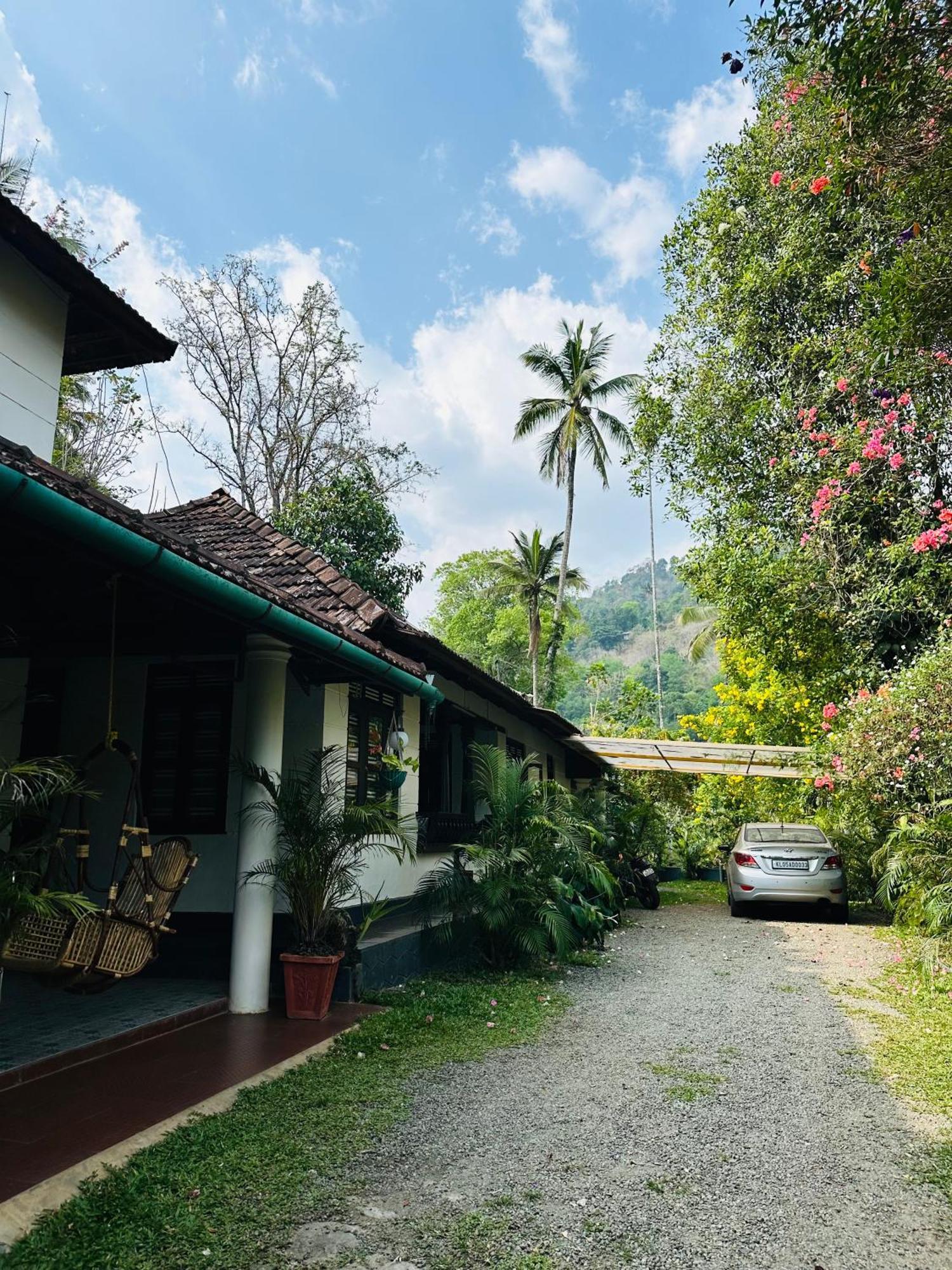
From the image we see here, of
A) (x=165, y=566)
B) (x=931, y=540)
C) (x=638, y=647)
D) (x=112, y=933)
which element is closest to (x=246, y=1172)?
(x=112, y=933)

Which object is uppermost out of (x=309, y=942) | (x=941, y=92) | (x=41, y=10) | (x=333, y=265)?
(x=333, y=265)

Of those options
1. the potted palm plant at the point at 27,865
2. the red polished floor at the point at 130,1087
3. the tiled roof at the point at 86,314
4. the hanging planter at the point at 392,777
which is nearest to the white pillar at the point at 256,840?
the red polished floor at the point at 130,1087

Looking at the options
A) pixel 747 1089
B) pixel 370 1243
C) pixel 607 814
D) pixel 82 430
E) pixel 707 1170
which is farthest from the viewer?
pixel 82 430

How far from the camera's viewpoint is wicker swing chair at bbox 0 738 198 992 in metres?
3.59

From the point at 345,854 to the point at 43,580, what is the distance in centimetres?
267

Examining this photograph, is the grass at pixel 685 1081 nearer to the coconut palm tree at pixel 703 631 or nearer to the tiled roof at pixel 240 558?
the tiled roof at pixel 240 558

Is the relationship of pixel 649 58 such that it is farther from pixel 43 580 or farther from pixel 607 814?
pixel 607 814

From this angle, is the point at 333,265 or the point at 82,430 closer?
the point at 82,430

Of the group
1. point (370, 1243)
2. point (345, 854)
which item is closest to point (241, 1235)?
point (370, 1243)

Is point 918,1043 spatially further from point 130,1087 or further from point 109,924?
point 109,924

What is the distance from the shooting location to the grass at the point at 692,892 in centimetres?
1553

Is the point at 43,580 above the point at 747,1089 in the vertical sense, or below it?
above

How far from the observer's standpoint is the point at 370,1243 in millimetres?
2787

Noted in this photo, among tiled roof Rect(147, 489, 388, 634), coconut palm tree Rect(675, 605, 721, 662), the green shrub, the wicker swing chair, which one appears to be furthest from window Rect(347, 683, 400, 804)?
coconut palm tree Rect(675, 605, 721, 662)
